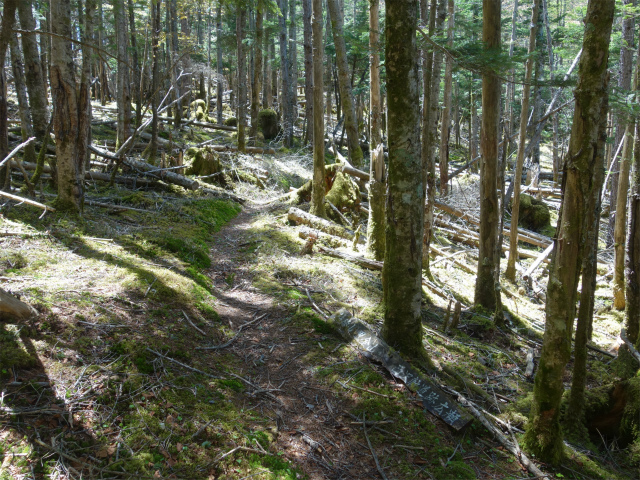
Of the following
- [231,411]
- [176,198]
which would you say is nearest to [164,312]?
[231,411]

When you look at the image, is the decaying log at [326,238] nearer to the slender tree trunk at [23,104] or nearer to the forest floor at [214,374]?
the forest floor at [214,374]

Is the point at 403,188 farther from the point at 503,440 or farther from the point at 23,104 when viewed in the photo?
the point at 23,104

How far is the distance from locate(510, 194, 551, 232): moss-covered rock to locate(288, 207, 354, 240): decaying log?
393 inches

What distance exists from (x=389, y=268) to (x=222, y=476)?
8.90 ft

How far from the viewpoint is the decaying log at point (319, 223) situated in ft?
31.7

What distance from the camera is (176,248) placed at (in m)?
7.10

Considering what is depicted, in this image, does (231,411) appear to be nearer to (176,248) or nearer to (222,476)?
(222,476)

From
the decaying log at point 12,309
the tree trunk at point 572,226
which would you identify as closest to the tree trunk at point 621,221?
the tree trunk at point 572,226

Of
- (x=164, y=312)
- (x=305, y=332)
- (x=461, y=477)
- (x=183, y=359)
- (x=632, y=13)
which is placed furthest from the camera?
(x=632, y=13)

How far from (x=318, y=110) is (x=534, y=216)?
37.5 feet

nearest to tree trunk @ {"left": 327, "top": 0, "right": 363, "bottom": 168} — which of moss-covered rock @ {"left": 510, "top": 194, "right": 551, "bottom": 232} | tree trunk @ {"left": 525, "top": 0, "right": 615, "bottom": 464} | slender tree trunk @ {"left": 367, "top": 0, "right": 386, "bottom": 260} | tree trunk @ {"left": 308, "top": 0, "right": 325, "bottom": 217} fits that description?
tree trunk @ {"left": 308, "top": 0, "right": 325, "bottom": 217}

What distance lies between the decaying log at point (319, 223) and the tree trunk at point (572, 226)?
635 centimetres

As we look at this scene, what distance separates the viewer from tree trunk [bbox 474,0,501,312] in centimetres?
615

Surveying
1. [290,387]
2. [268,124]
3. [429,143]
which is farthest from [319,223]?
[268,124]
